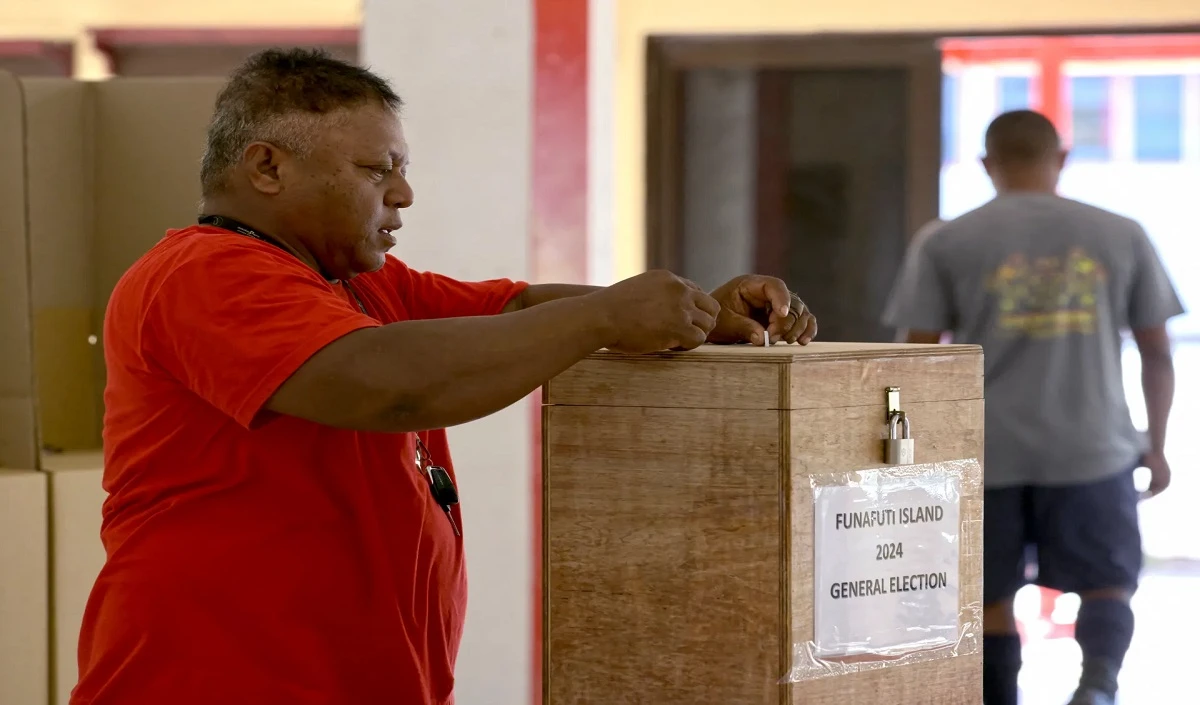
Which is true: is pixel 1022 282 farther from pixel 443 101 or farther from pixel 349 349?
pixel 349 349

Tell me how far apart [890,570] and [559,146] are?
193 centimetres

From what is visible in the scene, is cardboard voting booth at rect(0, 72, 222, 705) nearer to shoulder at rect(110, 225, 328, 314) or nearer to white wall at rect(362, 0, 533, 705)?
white wall at rect(362, 0, 533, 705)

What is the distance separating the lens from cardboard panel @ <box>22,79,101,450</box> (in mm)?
2254

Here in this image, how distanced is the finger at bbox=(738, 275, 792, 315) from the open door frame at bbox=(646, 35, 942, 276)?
251 centimetres

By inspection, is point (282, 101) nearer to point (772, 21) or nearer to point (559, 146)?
point (559, 146)

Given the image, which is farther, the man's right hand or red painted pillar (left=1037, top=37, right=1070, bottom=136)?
red painted pillar (left=1037, top=37, right=1070, bottom=136)

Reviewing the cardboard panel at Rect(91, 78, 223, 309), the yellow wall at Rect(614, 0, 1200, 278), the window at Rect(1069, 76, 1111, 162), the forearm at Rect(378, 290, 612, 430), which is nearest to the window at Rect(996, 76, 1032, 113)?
the window at Rect(1069, 76, 1111, 162)

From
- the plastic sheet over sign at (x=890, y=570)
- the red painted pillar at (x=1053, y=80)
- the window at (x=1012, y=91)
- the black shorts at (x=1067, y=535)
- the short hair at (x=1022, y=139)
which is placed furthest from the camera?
the window at (x=1012, y=91)

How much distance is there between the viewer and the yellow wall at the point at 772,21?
3814 millimetres

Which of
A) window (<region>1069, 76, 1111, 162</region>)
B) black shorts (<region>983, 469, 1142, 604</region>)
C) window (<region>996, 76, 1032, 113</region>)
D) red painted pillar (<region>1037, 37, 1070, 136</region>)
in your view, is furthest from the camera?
window (<region>1069, 76, 1111, 162</region>)

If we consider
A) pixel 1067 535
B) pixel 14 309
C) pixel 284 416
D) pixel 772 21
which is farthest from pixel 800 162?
pixel 284 416

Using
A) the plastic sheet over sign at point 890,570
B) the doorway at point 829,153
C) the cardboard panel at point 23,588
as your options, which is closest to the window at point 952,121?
the doorway at point 829,153

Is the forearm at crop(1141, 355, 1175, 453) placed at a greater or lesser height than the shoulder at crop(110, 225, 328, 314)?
lesser

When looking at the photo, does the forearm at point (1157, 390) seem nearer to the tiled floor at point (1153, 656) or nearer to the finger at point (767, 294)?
the tiled floor at point (1153, 656)
